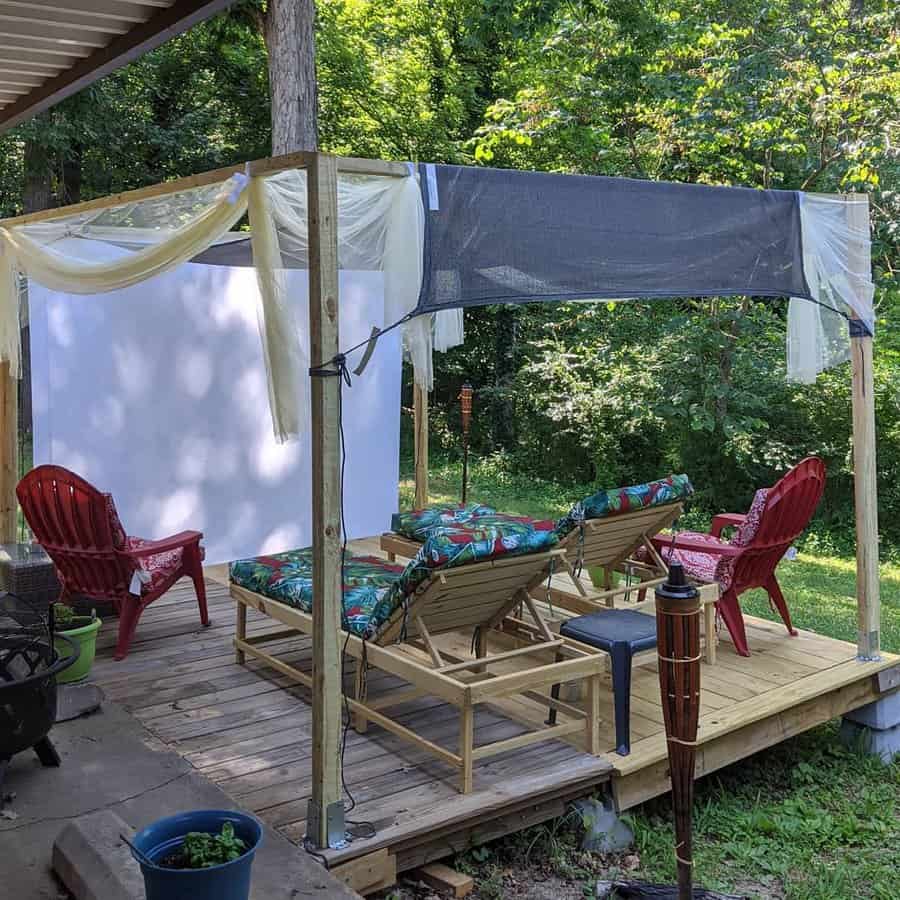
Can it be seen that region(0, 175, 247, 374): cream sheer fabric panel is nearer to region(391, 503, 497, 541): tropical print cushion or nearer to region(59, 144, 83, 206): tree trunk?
region(391, 503, 497, 541): tropical print cushion

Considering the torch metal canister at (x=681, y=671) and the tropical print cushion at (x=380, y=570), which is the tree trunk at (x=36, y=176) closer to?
the tropical print cushion at (x=380, y=570)

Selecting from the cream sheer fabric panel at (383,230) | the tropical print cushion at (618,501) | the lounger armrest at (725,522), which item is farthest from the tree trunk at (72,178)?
the tropical print cushion at (618,501)

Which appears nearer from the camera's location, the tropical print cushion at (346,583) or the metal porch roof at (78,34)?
the metal porch roof at (78,34)

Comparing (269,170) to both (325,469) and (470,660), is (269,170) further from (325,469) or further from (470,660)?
(470,660)

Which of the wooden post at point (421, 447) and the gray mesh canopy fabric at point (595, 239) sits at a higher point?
the gray mesh canopy fabric at point (595, 239)

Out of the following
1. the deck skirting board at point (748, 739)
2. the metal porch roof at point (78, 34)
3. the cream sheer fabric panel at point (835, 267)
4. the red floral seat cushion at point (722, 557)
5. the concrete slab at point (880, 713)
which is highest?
the metal porch roof at point (78, 34)

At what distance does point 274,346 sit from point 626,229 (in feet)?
4.52

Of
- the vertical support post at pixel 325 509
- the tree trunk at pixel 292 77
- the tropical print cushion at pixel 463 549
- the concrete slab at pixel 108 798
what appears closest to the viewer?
the concrete slab at pixel 108 798

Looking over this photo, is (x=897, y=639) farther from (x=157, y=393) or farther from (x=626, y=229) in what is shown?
(x=157, y=393)

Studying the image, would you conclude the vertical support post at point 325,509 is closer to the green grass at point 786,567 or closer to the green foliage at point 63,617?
the green foliage at point 63,617

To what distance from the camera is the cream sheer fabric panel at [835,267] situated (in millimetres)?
4336

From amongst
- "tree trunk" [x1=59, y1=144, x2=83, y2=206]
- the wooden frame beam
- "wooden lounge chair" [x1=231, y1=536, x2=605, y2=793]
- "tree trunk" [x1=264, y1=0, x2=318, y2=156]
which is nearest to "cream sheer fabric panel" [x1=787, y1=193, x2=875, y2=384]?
"wooden lounge chair" [x1=231, y1=536, x2=605, y2=793]

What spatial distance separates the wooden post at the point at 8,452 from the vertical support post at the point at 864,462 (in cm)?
423

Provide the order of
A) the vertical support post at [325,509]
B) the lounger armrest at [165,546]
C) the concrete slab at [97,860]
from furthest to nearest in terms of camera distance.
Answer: the lounger armrest at [165,546]
the vertical support post at [325,509]
the concrete slab at [97,860]
